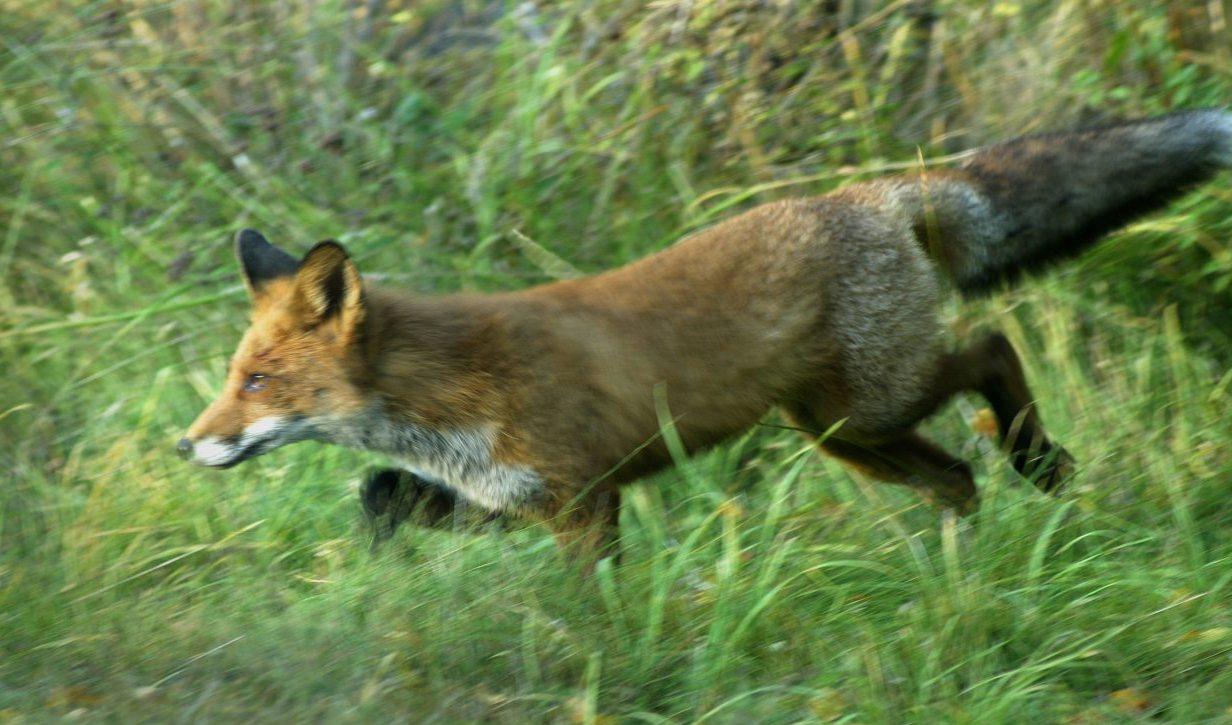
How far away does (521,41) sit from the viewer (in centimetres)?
723

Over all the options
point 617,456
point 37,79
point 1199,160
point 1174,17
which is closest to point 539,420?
point 617,456

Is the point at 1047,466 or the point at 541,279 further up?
the point at 541,279

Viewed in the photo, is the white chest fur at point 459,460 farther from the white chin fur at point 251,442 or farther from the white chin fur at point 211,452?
the white chin fur at point 211,452

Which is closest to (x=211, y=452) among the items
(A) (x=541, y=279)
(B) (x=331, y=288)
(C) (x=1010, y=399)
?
(B) (x=331, y=288)

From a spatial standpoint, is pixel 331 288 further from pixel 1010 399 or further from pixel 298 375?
pixel 1010 399

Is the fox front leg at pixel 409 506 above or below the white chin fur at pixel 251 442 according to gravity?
below

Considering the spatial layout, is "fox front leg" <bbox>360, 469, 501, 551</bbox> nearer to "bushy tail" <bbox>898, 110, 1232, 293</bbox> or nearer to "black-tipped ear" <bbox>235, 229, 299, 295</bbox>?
"black-tipped ear" <bbox>235, 229, 299, 295</bbox>

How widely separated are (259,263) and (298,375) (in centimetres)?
61

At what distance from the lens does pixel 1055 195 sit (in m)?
5.05

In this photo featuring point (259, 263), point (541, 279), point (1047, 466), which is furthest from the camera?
point (541, 279)

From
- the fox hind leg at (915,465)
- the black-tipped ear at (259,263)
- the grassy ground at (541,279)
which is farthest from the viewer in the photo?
the fox hind leg at (915,465)

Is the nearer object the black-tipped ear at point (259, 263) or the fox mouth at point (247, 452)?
the fox mouth at point (247, 452)

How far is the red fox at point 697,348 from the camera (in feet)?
14.5

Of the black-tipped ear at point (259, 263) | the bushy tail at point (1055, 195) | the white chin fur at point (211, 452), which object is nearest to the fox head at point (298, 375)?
the white chin fur at point (211, 452)
